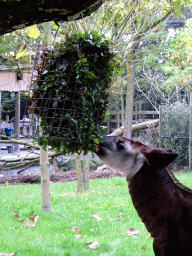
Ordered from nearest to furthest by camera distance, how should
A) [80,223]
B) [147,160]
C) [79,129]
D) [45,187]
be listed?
[147,160] → [79,129] → [80,223] → [45,187]

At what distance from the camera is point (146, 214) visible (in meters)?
2.20

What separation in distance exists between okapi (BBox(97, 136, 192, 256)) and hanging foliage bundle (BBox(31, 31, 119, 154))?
294mm

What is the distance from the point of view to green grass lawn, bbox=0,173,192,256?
3910mm

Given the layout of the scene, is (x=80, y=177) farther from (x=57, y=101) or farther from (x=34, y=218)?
(x=57, y=101)

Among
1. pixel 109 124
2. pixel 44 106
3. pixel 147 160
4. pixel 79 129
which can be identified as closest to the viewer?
pixel 147 160

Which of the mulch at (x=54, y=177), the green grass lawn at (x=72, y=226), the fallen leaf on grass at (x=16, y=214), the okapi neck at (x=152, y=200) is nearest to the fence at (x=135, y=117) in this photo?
the mulch at (x=54, y=177)

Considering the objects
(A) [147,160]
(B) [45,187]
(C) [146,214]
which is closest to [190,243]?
(C) [146,214]

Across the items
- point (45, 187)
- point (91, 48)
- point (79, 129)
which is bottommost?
point (45, 187)

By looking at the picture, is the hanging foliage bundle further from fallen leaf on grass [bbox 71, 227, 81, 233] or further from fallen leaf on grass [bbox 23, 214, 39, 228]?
fallen leaf on grass [bbox 23, 214, 39, 228]

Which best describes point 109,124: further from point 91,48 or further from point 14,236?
point 91,48

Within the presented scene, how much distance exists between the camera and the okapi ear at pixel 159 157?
6.50 feet

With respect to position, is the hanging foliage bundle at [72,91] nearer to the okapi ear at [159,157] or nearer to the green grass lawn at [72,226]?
the okapi ear at [159,157]

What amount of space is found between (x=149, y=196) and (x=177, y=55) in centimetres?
1386

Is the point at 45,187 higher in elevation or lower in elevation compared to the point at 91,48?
lower
